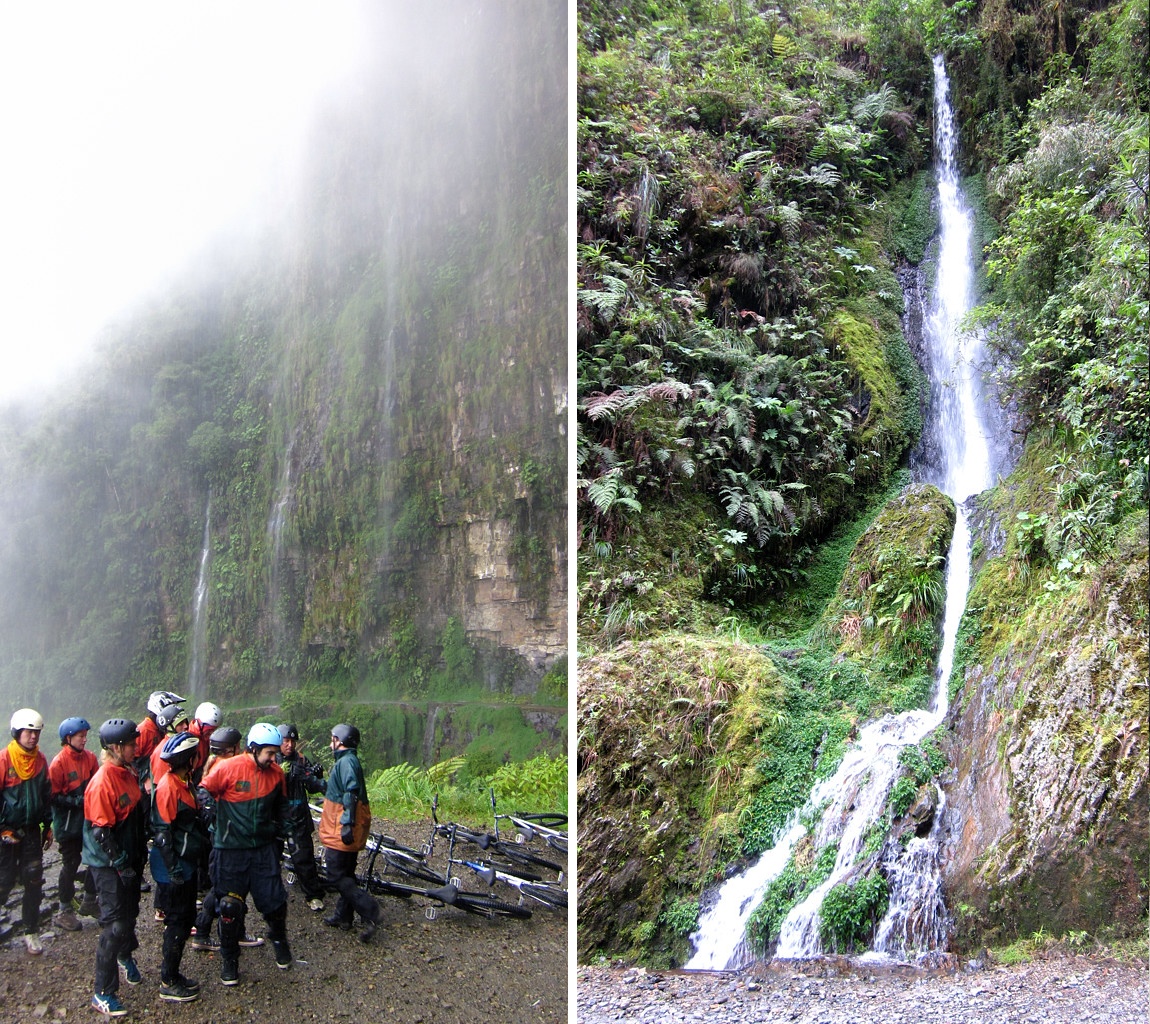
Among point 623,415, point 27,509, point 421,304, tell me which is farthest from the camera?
point 27,509

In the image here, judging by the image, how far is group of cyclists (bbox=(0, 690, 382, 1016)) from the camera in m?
2.72

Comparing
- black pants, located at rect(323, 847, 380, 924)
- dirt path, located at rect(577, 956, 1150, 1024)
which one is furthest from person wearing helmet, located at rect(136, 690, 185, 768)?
dirt path, located at rect(577, 956, 1150, 1024)

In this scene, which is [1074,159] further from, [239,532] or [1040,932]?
[239,532]

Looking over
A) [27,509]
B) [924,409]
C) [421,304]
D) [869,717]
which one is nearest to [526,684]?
[869,717]

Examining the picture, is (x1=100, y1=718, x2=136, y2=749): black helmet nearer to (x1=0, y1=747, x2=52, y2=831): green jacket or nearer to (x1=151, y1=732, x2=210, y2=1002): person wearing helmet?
(x1=151, y1=732, x2=210, y2=1002): person wearing helmet

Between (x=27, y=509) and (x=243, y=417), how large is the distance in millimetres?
2928

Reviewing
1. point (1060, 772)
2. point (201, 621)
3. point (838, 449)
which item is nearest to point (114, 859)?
point (201, 621)

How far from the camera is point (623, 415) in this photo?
18.2 feet

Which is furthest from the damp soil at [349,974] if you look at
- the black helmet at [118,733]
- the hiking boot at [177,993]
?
the black helmet at [118,733]

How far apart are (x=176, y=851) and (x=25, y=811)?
107cm

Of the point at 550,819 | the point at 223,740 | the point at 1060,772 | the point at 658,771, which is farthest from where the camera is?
the point at 658,771

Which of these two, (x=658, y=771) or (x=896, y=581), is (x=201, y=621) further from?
(x=896, y=581)

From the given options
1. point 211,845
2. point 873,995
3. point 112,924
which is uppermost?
point 211,845

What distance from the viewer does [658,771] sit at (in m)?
4.60
